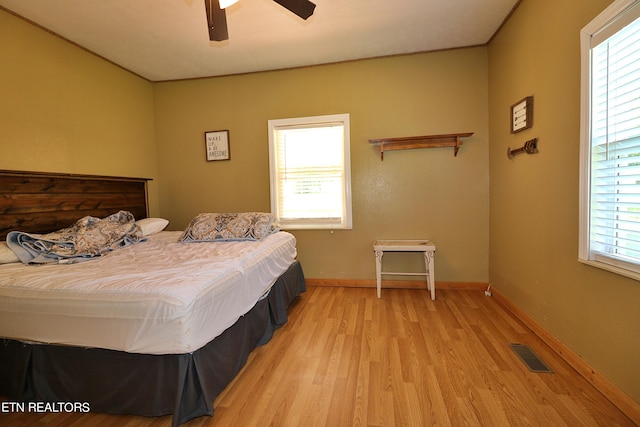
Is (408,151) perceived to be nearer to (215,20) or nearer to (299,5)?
(299,5)

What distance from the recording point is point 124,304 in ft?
4.34

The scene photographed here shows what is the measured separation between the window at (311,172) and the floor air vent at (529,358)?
1966 mm

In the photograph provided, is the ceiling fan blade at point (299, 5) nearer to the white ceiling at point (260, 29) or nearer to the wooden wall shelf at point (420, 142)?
the white ceiling at point (260, 29)

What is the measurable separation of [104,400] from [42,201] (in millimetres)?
1974

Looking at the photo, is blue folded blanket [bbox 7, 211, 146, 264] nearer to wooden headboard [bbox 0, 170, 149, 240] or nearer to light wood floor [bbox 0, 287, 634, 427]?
wooden headboard [bbox 0, 170, 149, 240]

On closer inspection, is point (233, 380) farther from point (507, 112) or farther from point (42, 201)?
point (507, 112)

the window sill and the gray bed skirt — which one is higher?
the window sill

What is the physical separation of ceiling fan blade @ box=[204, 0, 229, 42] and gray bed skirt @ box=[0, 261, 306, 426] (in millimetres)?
1935

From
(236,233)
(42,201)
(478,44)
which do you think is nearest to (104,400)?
(236,233)

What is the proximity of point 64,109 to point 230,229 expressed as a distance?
6.46 feet

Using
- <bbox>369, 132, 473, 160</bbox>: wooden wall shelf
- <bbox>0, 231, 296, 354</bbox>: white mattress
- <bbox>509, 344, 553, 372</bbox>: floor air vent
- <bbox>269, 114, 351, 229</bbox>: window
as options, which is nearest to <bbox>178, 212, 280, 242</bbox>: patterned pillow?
<bbox>269, 114, 351, 229</bbox>: window

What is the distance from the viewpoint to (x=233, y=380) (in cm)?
175

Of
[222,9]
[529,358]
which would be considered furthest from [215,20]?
[529,358]

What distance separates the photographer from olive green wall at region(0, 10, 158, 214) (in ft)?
7.55
